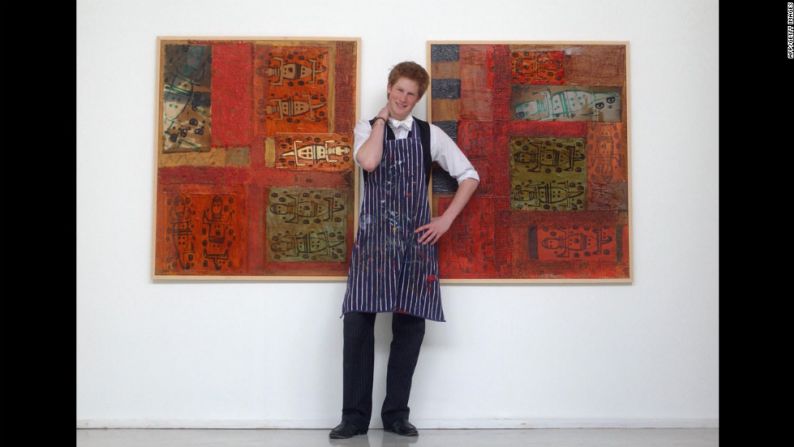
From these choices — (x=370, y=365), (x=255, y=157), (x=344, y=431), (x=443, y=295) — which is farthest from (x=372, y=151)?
(x=344, y=431)

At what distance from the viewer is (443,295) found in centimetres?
309

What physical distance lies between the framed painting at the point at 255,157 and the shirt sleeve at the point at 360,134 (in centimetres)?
16

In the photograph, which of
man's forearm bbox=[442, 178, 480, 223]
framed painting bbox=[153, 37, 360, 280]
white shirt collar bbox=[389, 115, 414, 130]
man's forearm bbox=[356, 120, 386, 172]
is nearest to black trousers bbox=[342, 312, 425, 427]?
framed painting bbox=[153, 37, 360, 280]

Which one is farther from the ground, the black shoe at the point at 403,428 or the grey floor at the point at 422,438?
the black shoe at the point at 403,428

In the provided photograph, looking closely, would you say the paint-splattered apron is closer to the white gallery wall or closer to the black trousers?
the black trousers

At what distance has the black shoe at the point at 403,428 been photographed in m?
2.88

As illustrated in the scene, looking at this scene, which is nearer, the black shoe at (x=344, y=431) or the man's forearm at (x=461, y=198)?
the black shoe at (x=344, y=431)

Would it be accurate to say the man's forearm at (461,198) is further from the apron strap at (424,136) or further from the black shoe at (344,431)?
the black shoe at (344,431)

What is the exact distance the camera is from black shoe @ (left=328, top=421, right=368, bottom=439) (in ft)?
9.28

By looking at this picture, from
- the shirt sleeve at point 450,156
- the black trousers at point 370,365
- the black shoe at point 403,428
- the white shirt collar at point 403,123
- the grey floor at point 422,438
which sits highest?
the white shirt collar at point 403,123

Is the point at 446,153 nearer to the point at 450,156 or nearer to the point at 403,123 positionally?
the point at 450,156

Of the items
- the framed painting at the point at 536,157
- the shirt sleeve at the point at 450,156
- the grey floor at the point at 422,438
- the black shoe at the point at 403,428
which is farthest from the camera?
the framed painting at the point at 536,157

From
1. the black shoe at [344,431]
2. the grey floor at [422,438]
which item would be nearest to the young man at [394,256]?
the black shoe at [344,431]
